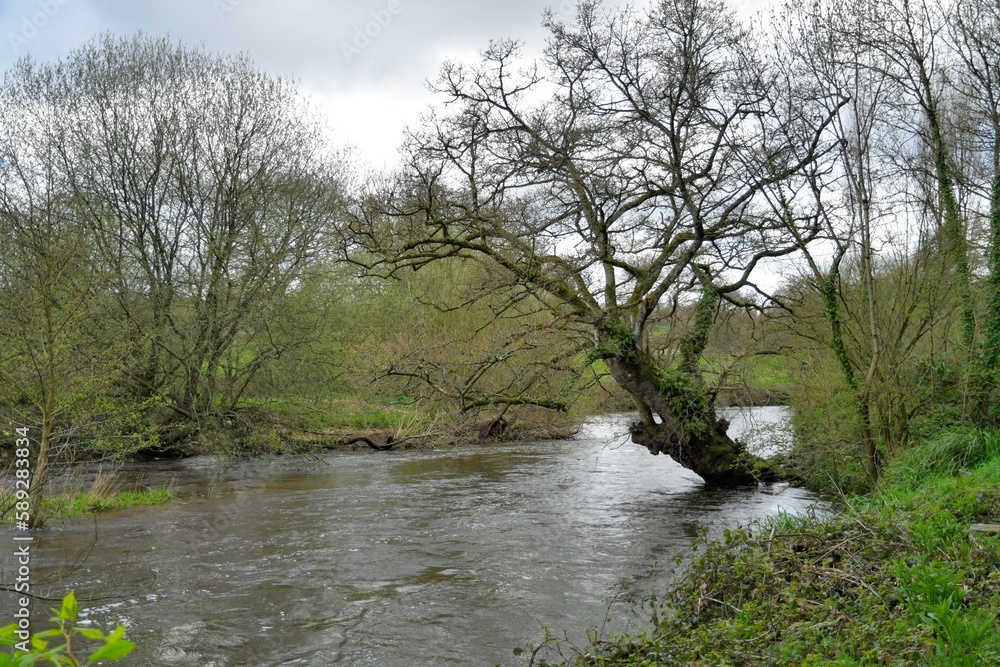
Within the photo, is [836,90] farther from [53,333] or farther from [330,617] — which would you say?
[53,333]

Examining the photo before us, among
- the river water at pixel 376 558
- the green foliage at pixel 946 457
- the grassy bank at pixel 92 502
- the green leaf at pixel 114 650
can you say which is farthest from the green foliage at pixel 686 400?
the green leaf at pixel 114 650

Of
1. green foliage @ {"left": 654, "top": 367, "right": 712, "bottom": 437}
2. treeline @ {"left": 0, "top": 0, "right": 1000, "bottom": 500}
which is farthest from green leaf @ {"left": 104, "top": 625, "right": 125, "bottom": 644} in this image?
green foliage @ {"left": 654, "top": 367, "right": 712, "bottom": 437}

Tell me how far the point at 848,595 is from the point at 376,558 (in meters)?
6.79

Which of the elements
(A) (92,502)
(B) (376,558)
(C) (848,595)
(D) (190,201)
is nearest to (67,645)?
(C) (848,595)

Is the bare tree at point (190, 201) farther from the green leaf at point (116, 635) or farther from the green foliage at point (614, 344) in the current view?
the green leaf at point (116, 635)

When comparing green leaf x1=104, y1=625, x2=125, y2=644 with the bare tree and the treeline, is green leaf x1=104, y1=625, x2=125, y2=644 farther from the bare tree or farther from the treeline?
the bare tree

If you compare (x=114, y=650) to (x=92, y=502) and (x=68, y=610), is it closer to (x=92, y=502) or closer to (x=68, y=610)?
(x=68, y=610)

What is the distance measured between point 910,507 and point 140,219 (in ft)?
66.8

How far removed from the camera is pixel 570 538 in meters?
11.9

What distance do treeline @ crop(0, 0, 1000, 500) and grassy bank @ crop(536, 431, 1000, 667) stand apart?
5.48 metres

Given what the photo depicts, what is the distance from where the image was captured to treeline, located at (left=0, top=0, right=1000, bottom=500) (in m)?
12.3

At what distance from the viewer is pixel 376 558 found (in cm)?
1070

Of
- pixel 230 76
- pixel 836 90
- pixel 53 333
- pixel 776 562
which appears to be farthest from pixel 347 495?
pixel 230 76

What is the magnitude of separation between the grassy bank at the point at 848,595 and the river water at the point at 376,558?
4.21 feet
